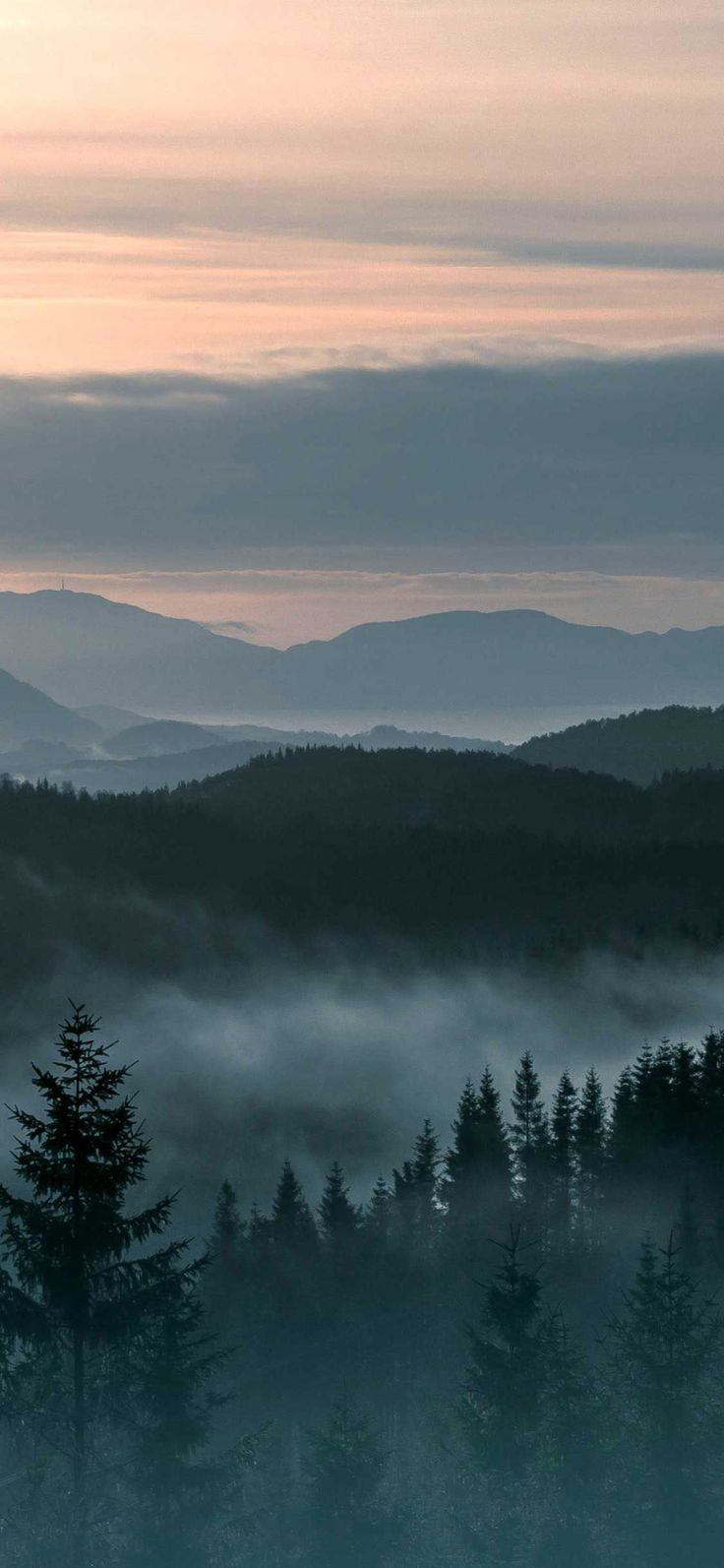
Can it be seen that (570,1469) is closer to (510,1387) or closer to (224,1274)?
(510,1387)

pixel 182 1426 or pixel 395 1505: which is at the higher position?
pixel 182 1426

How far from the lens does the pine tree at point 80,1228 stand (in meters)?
37.6

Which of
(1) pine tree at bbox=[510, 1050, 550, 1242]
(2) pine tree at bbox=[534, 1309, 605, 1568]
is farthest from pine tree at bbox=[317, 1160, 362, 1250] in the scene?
(2) pine tree at bbox=[534, 1309, 605, 1568]

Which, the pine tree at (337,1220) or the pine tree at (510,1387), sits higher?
the pine tree at (337,1220)

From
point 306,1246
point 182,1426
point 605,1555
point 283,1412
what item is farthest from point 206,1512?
point 306,1246

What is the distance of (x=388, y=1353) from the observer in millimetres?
86500

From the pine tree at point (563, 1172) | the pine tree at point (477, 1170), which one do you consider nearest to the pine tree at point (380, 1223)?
the pine tree at point (477, 1170)

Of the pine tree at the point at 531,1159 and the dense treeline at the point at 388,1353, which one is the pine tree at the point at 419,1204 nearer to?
the dense treeline at the point at 388,1353

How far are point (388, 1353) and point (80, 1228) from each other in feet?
168

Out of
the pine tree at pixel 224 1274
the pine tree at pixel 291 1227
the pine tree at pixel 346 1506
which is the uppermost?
the pine tree at pixel 291 1227

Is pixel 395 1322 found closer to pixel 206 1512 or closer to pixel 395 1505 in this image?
pixel 395 1505

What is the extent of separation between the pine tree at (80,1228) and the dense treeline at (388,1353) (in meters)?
0.07

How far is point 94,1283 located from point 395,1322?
172ft

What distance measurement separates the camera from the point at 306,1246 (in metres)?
91.4
